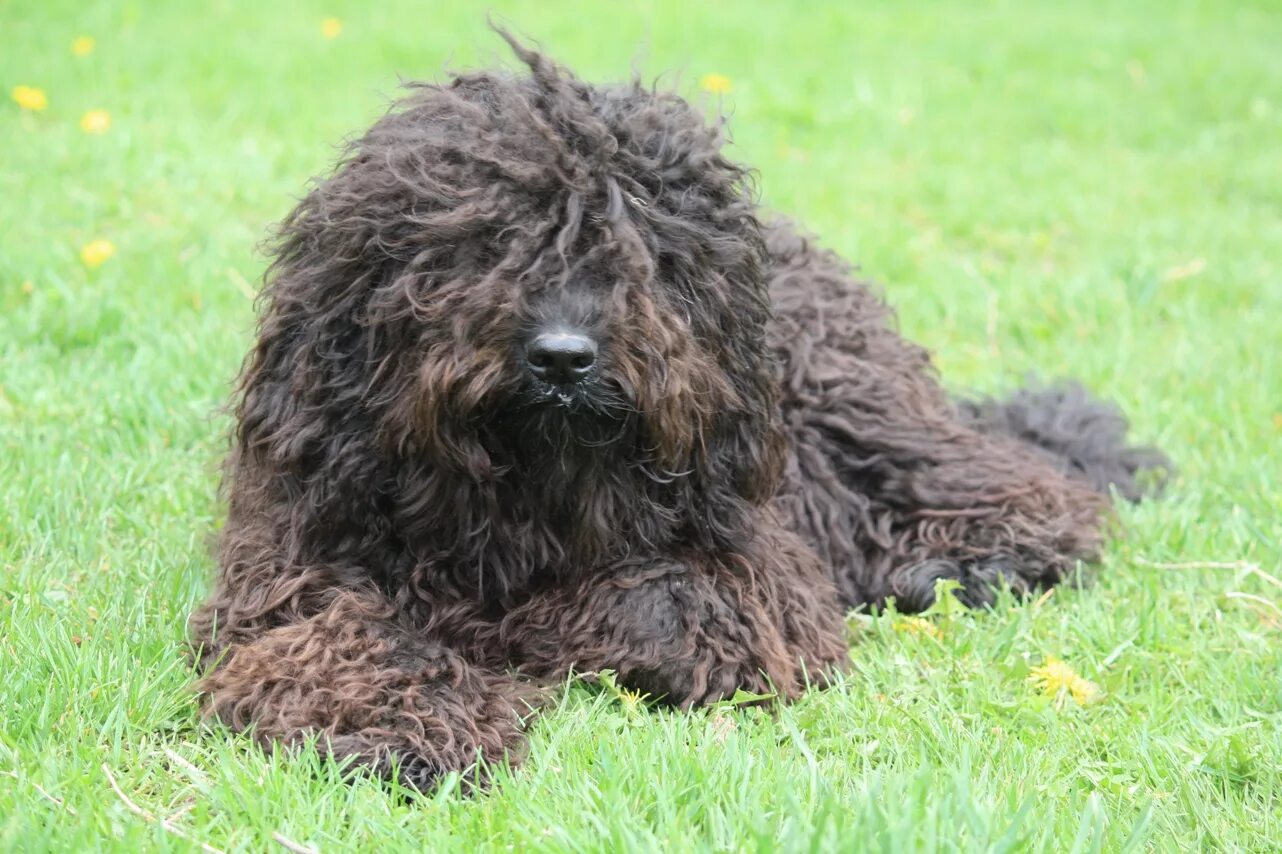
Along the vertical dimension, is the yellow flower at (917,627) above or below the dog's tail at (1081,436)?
below

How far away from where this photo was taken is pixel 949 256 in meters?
7.95

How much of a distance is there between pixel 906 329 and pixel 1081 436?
1614 millimetres

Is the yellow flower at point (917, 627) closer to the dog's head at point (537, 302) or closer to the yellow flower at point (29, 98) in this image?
the dog's head at point (537, 302)

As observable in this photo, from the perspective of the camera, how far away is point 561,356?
3.23 m

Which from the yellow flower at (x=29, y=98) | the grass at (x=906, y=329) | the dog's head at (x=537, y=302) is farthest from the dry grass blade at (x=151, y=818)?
the yellow flower at (x=29, y=98)

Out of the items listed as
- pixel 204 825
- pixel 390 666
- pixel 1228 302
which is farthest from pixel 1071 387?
pixel 204 825

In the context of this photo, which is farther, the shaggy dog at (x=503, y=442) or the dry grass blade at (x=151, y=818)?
A: the shaggy dog at (x=503, y=442)

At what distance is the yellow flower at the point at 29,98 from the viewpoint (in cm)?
855

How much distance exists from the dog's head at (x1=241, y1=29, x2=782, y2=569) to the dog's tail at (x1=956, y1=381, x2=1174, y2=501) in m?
2.01

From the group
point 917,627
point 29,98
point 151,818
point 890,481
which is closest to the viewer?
point 151,818

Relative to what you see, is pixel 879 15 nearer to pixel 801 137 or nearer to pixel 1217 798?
pixel 801 137

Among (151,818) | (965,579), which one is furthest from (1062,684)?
(151,818)

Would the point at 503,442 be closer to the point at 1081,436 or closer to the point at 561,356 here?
the point at 561,356

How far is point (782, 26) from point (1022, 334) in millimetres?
6558
